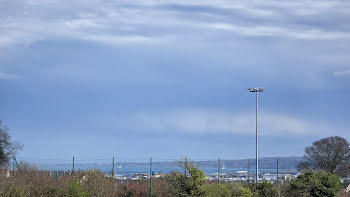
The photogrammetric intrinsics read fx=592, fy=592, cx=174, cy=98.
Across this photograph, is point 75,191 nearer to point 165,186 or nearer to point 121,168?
point 165,186

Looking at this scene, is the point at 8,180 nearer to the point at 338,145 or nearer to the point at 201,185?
the point at 201,185

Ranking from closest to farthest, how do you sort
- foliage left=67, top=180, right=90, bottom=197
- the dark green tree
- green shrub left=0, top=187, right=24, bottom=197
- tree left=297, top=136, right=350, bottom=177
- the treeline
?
green shrub left=0, top=187, right=24, bottom=197
the treeline
foliage left=67, top=180, right=90, bottom=197
the dark green tree
tree left=297, top=136, right=350, bottom=177

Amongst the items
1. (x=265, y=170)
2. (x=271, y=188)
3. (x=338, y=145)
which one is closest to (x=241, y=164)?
(x=265, y=170)

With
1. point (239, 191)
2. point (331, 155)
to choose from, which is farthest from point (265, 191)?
point (331, 155)

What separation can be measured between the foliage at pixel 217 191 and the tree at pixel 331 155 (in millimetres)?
40285

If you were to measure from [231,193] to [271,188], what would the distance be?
15.8 feet

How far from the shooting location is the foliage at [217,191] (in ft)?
96.1

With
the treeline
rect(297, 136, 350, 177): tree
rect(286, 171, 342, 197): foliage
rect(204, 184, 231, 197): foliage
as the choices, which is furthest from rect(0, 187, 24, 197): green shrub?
rect(297, 136, 350, 177): tree

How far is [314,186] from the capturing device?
115ft

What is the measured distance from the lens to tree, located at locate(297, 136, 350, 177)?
70.6 meters

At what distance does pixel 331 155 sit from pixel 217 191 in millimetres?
44789

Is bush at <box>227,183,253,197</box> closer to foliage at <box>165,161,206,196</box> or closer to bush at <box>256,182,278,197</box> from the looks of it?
bush at <box>256,182,278,197</box>

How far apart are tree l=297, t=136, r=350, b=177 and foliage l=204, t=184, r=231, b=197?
4029 centimetres

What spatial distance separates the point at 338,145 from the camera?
7306 centimetres
